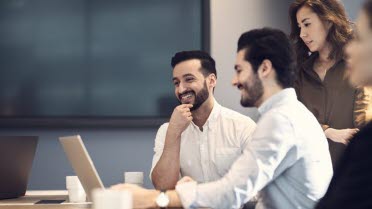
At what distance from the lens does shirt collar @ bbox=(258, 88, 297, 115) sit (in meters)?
2.12

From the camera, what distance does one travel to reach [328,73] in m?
3.08

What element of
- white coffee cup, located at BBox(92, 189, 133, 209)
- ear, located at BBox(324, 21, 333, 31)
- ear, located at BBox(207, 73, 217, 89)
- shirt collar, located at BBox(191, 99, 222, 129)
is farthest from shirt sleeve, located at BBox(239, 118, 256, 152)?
white coffee cup, located at BBox(92, 189, 133, 209)

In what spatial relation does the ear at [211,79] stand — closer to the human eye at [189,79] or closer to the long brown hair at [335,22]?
the human eye at [189,79]

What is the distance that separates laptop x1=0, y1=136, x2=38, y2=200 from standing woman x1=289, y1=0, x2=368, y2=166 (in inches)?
52.0

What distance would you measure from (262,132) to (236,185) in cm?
18

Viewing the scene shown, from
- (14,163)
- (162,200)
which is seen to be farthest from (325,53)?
(14,163)

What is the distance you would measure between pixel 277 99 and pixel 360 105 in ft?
3.37

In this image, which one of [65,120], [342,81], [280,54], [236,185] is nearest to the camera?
[236,185]

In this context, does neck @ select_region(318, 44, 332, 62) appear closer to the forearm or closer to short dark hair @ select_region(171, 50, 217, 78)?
short dark hair @ select_region(171, 50, 217, 78)

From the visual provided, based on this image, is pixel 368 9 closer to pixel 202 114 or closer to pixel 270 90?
pixel 270 90

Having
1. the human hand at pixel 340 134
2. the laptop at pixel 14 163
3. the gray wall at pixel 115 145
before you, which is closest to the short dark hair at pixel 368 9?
the human hand at pixel 340 134

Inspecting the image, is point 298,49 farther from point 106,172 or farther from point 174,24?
point 106,172

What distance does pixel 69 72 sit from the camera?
3865 mm

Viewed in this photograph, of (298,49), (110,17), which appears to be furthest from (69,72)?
(298,49)
